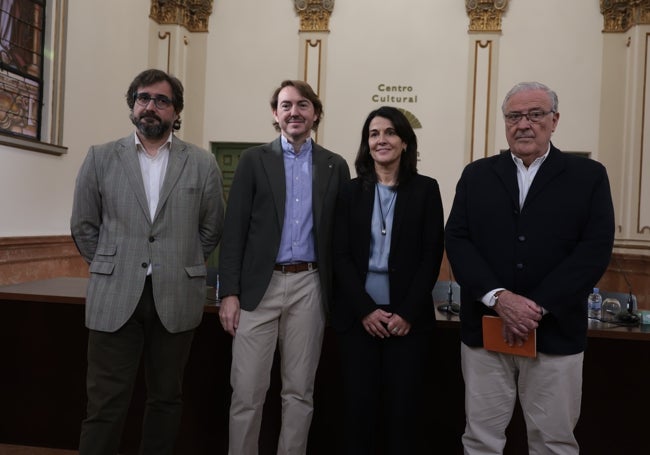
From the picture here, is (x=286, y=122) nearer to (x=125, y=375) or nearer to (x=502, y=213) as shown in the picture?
(x=502, y=213)

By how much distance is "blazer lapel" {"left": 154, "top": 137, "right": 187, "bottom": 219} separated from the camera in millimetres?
2154

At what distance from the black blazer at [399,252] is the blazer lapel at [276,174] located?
0.24m

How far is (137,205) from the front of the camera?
6.98ft

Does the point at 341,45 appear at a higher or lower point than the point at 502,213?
higher

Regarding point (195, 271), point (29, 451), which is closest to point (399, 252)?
point (195, 271)

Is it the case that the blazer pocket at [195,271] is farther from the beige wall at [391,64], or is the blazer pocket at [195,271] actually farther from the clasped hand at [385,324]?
the beige wall at [391,64]

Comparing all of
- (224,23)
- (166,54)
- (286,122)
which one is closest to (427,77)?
(224,23)

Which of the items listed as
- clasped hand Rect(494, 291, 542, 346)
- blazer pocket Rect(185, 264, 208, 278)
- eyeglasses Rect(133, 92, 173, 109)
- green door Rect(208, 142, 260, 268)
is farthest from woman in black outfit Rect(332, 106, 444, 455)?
green door Rect(208, 142, 260, 268)

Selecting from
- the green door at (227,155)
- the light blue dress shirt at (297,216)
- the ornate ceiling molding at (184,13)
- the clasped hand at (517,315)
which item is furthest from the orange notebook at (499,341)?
the ornate ceiling molding at (184,13)

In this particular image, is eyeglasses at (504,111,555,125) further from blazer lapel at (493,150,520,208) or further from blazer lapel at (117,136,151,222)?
blazer lapel at (117,136,151,222)

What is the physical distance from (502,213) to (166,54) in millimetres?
6426

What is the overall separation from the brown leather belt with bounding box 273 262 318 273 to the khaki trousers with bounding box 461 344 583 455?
69 centimetres

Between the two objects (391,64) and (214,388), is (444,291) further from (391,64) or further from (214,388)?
(391,64)

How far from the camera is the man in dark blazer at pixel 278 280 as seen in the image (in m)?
2.24
